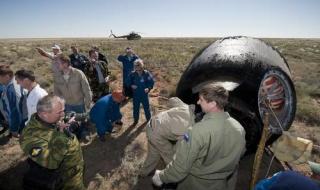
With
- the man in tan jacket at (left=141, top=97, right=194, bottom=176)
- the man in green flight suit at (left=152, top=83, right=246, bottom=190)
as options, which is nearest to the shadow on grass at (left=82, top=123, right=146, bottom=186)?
the man in tan jacket at (left=141, top=97, right=194, bottom=176)

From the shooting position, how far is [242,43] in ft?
20.2

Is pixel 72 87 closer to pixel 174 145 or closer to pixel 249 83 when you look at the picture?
pixel 174 145

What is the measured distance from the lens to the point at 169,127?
418 cm

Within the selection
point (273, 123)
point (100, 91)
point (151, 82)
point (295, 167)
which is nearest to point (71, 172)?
point (273, 123)

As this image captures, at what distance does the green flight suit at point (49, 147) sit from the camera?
3.18m

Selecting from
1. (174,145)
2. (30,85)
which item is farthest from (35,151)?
(30,85)

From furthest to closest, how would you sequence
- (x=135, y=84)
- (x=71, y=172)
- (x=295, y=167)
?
(x=135, y=84)
(x=295, y=167)
(x=71, y=172)

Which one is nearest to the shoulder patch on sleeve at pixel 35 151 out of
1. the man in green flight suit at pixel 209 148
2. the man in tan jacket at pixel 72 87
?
the man in green flight suit at pixel 209 148

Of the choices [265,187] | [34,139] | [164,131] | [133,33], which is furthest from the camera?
[133,33]

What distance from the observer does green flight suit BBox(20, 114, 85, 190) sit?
3178 mm

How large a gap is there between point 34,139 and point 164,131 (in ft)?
6.35

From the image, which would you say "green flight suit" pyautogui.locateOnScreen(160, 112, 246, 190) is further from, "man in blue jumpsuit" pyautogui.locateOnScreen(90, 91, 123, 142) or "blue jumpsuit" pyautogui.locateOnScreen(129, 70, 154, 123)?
"blue jumpsuit" pyautogui.locateOnScreen(129, 70, 154, 123)

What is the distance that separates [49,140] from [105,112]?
3315mm

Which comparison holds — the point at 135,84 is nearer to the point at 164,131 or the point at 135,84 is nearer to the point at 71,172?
the point at 164,131
